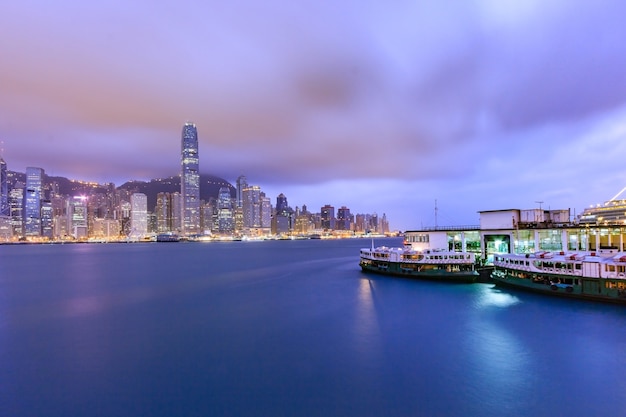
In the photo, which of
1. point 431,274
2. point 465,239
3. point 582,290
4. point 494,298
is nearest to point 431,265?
point 431,274

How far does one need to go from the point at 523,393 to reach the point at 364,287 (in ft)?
116

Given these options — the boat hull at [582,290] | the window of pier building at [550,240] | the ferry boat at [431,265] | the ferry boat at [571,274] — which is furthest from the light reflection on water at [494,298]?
the window of pier building at [550,240]

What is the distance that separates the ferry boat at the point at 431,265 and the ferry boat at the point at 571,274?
18.2ft

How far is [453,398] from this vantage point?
1911 cm

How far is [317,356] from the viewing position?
25469 mm

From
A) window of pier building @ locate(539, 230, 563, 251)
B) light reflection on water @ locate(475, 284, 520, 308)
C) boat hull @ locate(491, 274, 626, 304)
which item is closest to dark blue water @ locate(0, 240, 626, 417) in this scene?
light reflection on water @ locate(475, 284, 520, 308)

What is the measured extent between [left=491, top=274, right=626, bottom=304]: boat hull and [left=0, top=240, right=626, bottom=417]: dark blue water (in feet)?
4.67

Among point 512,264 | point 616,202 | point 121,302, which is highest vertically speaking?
point 616,202

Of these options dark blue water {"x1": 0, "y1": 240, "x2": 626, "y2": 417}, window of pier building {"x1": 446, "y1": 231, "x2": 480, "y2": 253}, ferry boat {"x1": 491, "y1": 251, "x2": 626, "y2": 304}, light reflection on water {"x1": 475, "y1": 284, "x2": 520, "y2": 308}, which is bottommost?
dark blue water {"x1": 0, "y1": 240, "x2": 626, "y2": 417}

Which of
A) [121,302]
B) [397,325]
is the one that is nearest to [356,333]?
[397,325]

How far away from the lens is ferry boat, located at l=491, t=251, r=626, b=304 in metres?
35.2

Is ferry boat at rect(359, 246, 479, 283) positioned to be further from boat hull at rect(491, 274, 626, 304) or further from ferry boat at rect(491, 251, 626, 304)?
boat hull at rect(491, 274, 626, 304)

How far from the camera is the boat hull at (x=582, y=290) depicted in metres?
35.3

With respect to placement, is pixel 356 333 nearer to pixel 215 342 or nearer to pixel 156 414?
pixel 215 342
